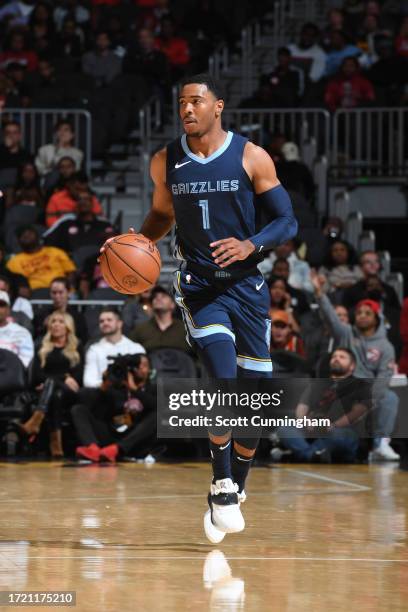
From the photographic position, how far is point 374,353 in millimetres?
11953

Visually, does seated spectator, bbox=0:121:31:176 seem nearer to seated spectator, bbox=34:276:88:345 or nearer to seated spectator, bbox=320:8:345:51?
seated spectator, bbox=34:276:88:345

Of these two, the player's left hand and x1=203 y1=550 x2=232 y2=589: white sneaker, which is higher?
the player's left hand

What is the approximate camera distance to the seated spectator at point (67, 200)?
14602 mm

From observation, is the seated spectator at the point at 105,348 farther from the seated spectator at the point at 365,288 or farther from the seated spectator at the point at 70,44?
the seated spectator at the point at 70,44

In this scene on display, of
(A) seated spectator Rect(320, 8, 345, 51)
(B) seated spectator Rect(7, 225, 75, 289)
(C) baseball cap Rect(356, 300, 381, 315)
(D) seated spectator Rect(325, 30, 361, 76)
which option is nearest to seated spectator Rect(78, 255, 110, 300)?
(B) seated spectator Rect(7, 225, 75, 289)

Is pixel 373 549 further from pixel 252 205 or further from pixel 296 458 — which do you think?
pixel 296 458

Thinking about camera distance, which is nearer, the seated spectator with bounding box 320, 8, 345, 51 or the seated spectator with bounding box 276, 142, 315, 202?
the seated spectator with bounding box 276, 142, 315, 202

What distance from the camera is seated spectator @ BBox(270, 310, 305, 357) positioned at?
1214 cm

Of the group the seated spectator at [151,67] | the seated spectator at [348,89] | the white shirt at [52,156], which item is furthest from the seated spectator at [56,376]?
the seated spectator at [151,67]

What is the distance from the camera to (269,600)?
5293 mm

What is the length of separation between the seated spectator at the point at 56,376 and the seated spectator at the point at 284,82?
550cm

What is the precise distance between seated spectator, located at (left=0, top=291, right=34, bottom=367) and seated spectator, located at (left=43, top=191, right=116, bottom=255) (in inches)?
86.0

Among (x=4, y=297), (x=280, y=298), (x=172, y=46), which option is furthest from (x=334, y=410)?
(x=172, y=46)

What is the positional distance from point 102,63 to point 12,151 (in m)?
2.94
